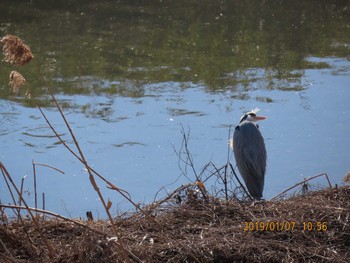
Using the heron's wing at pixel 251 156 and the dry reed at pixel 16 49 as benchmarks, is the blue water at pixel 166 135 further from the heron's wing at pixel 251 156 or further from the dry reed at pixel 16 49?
the dry reed at pixel 16 49

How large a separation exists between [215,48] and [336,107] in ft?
10.5

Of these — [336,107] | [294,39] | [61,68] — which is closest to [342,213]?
[336,107]

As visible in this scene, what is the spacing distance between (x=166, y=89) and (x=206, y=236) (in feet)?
21.7

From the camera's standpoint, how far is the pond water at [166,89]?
795 centimetres

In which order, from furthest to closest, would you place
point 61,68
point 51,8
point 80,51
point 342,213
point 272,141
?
point 51,8, point 80,51, point 61,68, point 272,141, point 342,213

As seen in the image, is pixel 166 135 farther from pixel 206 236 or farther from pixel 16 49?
pixel 16 49

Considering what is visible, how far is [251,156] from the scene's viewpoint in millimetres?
6016

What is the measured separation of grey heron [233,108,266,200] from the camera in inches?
237

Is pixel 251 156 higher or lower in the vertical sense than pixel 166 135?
higher

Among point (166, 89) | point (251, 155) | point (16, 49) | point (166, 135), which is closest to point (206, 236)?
point (16, 49)

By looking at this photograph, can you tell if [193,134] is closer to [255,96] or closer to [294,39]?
[255,96]

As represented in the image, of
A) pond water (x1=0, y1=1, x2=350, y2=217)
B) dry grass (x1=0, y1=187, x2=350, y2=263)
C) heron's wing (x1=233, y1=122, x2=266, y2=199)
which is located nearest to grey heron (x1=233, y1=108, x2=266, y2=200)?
heron's wing (x1=233, y1=122, x2=266, y2=199)

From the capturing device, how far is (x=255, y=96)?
9.82 meters
